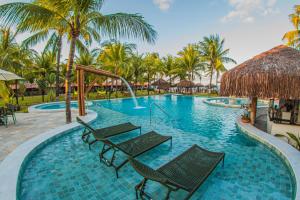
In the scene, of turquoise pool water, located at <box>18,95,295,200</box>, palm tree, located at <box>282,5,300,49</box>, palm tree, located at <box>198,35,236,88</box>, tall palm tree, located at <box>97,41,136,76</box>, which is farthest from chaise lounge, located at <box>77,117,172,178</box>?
palm tree, located at <box>198,35,236,88</box>

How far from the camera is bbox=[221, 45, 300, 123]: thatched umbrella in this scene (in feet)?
17.1

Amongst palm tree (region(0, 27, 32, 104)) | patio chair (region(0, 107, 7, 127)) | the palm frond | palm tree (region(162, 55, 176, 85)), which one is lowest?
patio chair (region(0, 107, 7, 127))

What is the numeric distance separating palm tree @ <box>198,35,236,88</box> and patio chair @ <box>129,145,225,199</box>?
80.3ft

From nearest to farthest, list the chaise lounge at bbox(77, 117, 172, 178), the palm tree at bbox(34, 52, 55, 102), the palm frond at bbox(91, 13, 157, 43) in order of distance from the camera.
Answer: the chaise lounge at bbox(77, 117, 172, 178)
the palm frond at bbox(91, 13, 157, 43)
the palm tree at bbox(34, 52, 55, 102)

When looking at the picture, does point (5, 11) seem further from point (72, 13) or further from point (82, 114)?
point (82, 114)

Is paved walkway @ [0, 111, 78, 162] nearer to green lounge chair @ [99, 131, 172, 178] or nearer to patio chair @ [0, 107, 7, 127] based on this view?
patio chair @ [0, 107, 7, 127]

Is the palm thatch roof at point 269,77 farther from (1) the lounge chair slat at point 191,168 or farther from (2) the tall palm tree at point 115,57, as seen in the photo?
(2) the tall palm tree at point 115,57

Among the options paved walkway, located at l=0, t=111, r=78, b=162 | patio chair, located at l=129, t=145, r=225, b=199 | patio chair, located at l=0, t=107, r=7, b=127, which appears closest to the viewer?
patio chair, located at l=129, t=145, r=225, b=199

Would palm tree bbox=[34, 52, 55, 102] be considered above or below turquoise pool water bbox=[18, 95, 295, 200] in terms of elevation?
above

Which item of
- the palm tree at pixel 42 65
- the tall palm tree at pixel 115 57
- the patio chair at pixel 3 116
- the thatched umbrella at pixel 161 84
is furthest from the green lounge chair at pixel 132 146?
the thatched umbrella at pixel 161 84

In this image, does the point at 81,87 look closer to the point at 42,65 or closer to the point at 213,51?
the point at 42,65

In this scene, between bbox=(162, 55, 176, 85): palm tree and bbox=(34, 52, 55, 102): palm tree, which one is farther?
bbox=(162, 55, 176, 85): palm tree

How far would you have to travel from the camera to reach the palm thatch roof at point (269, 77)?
5216mm

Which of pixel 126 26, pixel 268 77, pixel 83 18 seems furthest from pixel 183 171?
pixel 83 18
